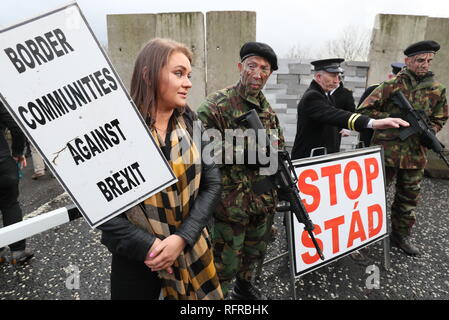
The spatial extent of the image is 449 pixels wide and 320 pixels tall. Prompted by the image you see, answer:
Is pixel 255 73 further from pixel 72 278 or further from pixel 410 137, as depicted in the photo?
pixel 72 278

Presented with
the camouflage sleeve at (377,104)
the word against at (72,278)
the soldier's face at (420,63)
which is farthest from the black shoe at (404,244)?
the word against at (72,278)

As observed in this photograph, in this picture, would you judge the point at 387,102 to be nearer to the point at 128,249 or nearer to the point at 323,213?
the point at 323,213

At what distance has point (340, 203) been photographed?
2.42m

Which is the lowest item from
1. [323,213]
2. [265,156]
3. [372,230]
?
[372,230]

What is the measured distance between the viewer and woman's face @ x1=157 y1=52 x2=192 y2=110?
4.09ft

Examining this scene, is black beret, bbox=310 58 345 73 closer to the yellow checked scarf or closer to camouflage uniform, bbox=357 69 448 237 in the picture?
camouflage uniform, bbox=357 69 448 237

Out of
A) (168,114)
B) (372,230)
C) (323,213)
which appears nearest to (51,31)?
(168,114)

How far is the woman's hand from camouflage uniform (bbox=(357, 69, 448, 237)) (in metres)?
2.72

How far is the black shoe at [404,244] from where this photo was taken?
3074 millimetres

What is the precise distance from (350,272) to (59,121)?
116 inches

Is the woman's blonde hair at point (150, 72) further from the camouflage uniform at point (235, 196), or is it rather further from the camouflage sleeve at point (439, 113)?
the camouflage sleeve at point (439, 113)

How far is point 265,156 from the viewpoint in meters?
1.93
